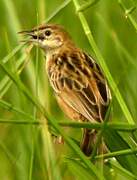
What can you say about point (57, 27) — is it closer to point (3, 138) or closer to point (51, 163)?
point (3, 138)

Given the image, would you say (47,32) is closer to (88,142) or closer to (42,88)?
(42,88)

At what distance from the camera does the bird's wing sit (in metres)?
5.89

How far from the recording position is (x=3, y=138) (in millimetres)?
6723

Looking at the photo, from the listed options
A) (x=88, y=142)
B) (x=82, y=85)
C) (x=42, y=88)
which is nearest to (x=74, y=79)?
(x=82, y=85)

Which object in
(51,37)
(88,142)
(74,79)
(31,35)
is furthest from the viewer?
(51,37)

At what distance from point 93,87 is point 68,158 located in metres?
1.46

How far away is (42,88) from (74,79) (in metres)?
0.27

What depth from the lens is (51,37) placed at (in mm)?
7078

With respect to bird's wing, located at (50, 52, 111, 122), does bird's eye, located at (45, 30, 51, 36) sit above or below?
above

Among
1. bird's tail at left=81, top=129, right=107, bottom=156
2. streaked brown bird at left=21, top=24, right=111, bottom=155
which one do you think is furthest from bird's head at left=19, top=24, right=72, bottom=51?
bird's tail at left=81, top=129, right=107, bottom=156

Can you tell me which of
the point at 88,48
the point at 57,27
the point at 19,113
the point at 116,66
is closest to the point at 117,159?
the point at 19,113

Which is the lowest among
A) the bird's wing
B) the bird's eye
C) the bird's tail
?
the bird's tail

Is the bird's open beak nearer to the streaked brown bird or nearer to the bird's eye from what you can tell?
the streaked brown bird

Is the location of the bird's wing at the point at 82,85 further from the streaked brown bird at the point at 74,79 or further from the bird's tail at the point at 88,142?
the bird's tail at the point at 88,142
